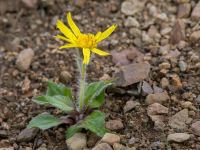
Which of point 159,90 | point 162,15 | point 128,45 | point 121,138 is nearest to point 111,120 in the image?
point 121,138

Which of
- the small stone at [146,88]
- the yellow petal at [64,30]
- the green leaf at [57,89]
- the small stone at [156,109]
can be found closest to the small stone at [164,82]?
the small stone at [146,88]

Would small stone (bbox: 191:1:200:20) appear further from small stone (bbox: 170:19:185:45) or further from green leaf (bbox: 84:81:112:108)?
green leaf (bbox: 84:81:112:108)

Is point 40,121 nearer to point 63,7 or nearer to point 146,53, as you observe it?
point 146,53

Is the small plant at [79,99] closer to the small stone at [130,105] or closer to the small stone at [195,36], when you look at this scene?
the small stone at [130,105]

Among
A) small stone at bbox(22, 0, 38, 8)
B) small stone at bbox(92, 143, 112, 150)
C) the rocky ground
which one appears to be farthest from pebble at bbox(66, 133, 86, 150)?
small stone at bbox(22, 0, 38, 8)

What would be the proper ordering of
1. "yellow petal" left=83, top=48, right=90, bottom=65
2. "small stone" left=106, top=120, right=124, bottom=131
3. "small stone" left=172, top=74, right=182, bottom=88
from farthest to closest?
1. "small stone" left=172, top=74, right=182, bottom=88
2. "small stone" left=106, top=120, right=124, bottom=131
3. "yellow petal" left=83, top=48, right=90, bottom=65

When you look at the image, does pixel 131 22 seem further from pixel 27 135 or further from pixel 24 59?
pixel 27 135

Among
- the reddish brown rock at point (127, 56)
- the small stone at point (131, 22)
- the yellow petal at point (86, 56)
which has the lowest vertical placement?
the reddish brown rock at point (127, 56)
